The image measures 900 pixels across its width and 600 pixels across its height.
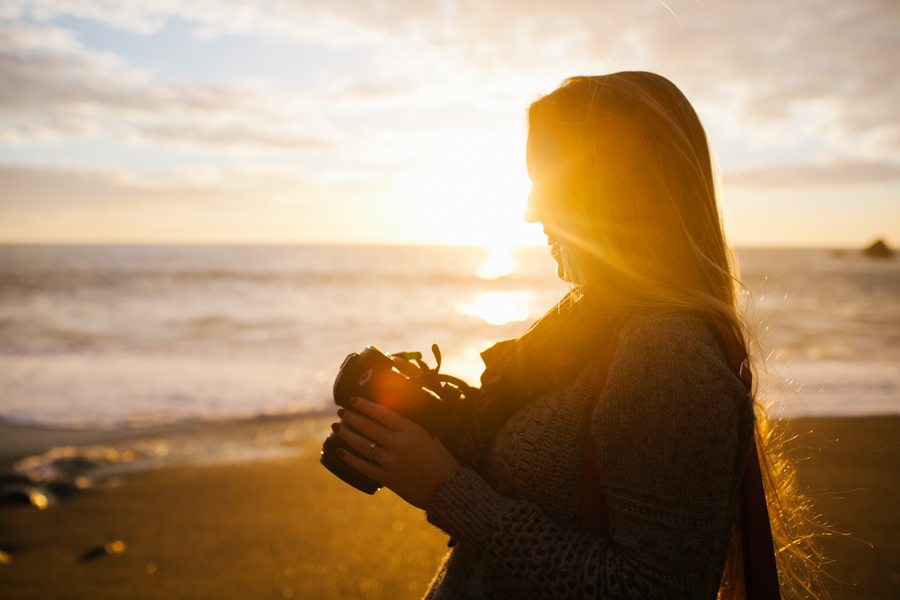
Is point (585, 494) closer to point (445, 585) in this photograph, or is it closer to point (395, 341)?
point (445, 585)

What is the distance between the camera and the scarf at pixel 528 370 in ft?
3.83

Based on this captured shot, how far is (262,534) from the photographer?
12.6 feet

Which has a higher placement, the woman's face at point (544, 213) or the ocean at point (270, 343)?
the woman's face at point (544, 213)

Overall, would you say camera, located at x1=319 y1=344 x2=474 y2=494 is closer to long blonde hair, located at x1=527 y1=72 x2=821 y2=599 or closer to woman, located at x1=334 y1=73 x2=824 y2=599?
woman, located at x1=334 y1=73 x2=824 y2=599

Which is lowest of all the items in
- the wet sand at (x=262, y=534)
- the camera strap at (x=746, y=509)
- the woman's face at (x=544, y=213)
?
the wet sand at (x=262, y=534)

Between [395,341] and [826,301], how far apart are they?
738 inches

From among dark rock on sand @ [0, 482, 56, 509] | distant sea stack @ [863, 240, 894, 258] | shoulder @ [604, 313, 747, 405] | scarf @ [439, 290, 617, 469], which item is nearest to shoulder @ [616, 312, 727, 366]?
shoulder @ [604, 313, 747, 405]

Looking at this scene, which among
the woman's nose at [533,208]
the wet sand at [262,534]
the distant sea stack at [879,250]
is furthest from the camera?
the distant sea stack at [879,250]

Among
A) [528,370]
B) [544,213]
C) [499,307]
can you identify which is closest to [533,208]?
[544,213]

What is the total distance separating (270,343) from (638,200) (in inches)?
463

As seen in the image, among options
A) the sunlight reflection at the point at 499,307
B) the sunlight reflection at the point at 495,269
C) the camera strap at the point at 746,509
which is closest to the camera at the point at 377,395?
the camera strap at the point at 746,509

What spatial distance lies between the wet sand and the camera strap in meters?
1.86

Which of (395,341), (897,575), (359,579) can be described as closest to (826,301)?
(395,341)

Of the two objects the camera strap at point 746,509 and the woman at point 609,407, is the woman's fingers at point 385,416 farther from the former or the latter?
the camera strap at point 746,509
